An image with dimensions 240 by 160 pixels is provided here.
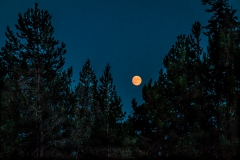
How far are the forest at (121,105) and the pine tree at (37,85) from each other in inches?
2.4

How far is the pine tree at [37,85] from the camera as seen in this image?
1667 cm

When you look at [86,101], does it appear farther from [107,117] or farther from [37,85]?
[37,85]

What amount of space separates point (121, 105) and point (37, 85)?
8.13 m

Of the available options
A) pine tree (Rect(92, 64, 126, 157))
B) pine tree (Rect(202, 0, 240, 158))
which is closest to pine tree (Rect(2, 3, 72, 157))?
pine tree (Rect(92, 64, 126, 157))

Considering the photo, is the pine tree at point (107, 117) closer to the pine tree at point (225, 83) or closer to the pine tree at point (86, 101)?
the pine tree at point (86, 101)

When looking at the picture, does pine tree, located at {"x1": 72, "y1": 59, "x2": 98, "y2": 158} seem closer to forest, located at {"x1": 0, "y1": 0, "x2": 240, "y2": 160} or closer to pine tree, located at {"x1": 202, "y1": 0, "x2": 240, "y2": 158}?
forest, located at {"x1": 0, "y1": 0, "x2": 240, "y2": 160}

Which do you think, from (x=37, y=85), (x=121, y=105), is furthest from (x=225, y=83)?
(x=37, y=85)

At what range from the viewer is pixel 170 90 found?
21.8 meters

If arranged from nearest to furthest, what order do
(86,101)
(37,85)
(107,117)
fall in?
(37,85)
(107,117)
(86,101)

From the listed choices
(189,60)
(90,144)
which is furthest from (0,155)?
(189,60)

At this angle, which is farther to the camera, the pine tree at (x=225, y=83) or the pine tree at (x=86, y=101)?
the pine tree at (x=86, y=101)

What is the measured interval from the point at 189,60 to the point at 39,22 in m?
12.0

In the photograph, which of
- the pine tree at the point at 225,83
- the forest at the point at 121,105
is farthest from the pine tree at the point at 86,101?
the pine tree at the point at 225,83

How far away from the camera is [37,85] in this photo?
1741 cm
